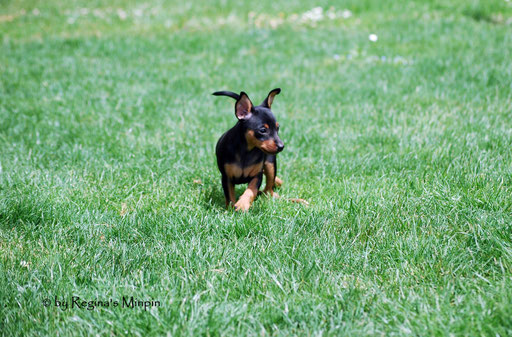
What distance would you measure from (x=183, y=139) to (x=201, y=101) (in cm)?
152

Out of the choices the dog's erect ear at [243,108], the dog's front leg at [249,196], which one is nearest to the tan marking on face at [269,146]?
the dog's erect ear at [243,108]

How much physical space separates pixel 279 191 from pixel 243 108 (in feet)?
2.94

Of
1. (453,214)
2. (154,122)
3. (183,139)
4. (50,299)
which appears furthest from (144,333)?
(154,122)

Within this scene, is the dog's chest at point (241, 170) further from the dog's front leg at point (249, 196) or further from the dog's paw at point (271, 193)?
the dog's paw at point (271, 193)

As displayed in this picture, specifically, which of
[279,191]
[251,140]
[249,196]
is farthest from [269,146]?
[279,191]

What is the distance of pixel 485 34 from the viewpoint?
8.37 m

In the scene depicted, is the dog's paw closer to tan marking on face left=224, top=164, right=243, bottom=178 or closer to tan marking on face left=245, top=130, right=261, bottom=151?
Result: tan marking on face left=224, top=164, right=243, bottom=178

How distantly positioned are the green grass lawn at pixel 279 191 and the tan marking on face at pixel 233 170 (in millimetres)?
290

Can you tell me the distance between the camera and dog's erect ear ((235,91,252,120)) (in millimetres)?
3252

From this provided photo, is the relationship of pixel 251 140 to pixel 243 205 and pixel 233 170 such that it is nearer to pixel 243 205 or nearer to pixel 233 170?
pixel 233 170

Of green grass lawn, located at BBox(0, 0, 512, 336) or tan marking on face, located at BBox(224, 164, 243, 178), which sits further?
tan marking on face, located at BBox(224, 164, 243, 178)

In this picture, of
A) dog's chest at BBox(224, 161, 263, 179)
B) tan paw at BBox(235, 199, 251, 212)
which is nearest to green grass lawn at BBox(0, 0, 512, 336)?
tan paw at BBox(235, 199, 251, 212)

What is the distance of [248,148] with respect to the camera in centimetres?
338

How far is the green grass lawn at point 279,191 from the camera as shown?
2.37 metres
